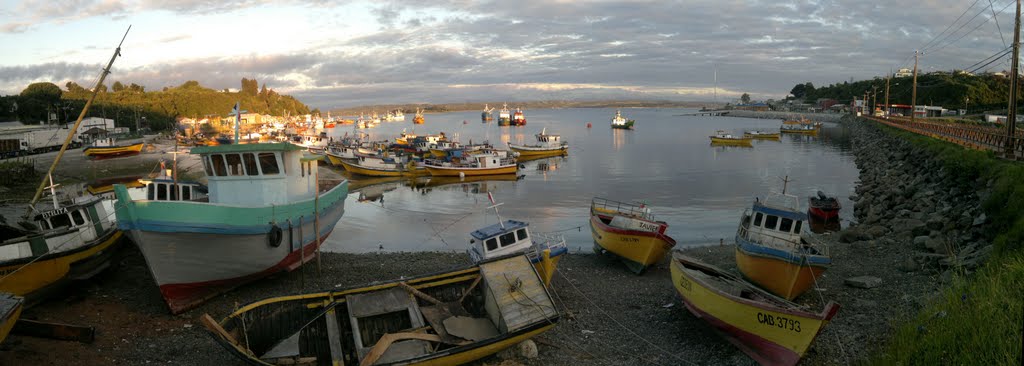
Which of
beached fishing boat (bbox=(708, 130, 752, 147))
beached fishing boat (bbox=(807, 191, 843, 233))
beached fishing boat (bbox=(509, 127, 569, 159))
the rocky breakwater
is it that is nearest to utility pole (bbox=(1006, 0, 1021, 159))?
the rocky breakwater

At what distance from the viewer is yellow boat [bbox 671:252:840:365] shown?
10.4 m

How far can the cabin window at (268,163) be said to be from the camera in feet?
53.1

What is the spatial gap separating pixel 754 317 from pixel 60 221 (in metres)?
17.3

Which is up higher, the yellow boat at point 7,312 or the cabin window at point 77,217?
the cabin window at point 77,217

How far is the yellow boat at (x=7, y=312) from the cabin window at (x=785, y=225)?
16370mm

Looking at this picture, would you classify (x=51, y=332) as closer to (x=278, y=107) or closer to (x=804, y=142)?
(x=804, y=142)

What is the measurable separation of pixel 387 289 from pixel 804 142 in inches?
3416

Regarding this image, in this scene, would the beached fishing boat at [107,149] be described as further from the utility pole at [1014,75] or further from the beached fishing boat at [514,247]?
the utility pole at [1014,75]

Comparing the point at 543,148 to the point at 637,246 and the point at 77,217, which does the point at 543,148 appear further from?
the point at 77,217

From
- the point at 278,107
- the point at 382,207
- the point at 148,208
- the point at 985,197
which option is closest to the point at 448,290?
the point at 148,208

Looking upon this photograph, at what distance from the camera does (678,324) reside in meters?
13.6

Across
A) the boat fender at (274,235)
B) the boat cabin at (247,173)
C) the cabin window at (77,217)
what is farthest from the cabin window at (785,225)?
the cabin window at (77,217)

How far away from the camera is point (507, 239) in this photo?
52.3ft

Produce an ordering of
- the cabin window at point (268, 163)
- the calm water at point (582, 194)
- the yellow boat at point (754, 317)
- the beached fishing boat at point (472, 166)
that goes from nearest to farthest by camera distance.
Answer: the yellow boat at point (754, 317) → the cabin window at point (268, 163) → the calm water at point (582, 194) → the beached fishing boat at point (472, 166)
